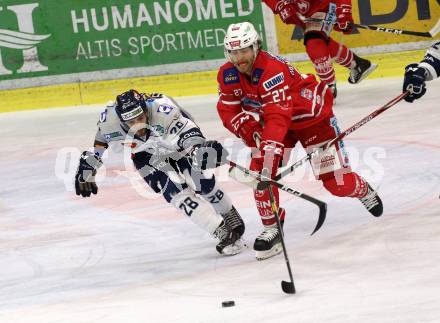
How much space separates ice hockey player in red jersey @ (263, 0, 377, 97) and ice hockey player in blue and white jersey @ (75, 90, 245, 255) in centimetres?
342

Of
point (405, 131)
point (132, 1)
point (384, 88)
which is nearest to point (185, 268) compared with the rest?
point (405, 131)

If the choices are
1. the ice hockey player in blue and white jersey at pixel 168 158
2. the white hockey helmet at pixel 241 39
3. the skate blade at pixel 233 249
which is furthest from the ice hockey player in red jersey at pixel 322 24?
the skate blade at pixel 233 249

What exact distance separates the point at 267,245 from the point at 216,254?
0.38 meters

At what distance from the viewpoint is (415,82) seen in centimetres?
668

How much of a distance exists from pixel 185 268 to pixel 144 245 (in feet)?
2.30

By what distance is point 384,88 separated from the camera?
10.8m

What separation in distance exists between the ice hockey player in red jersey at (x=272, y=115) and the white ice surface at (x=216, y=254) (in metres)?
0.25

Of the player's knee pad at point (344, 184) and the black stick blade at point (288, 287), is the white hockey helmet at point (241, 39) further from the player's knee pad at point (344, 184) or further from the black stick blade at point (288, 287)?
the black stick blade at point (288, 287)

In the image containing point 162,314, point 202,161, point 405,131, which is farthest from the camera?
point 405,131

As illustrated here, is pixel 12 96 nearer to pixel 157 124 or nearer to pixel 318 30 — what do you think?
pixel 318 30

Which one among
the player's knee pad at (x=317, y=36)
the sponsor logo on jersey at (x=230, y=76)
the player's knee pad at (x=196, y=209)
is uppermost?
the sponsor logo on jersey at (x=230, y=76)

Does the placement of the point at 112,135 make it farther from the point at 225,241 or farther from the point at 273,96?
the point at 273,96

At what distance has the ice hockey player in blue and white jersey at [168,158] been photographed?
6.32 m

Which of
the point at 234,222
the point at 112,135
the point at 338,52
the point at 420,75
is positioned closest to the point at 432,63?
the point at 420,75
